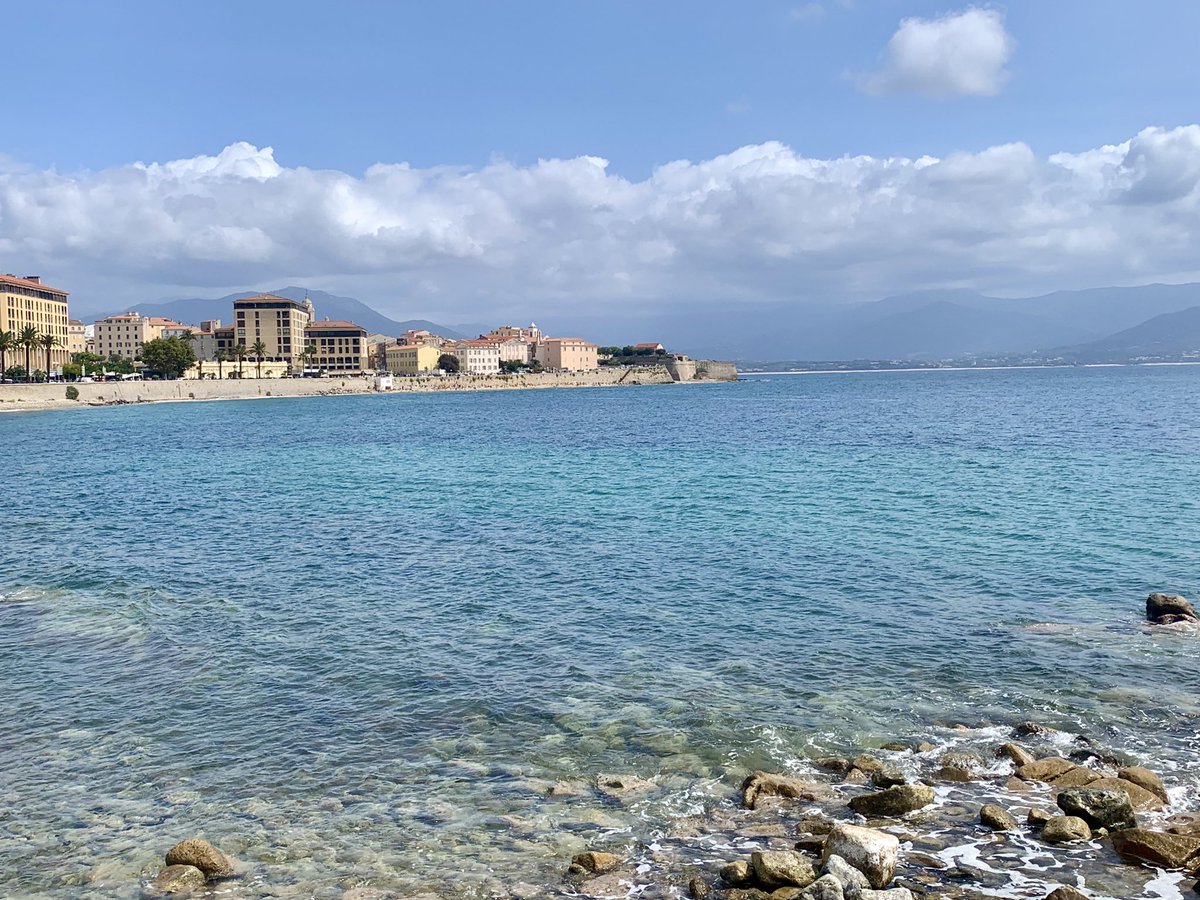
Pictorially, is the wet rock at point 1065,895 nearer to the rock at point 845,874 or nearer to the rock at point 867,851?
the rock at point 867,851

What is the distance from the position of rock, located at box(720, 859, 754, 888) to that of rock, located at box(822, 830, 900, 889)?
77 cm

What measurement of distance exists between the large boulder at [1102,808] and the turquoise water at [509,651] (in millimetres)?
1843

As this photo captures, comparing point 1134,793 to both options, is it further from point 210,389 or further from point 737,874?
point 210,389

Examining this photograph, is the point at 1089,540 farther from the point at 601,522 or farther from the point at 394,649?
the point at 394,649

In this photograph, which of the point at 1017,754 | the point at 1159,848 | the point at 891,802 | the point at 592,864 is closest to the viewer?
the point at 1159,848

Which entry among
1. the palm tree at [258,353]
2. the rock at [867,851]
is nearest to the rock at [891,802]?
the rock at [867,851]

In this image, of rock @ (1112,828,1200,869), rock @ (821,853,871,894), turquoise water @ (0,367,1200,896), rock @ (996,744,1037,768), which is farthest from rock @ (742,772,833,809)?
rock @ (1112,828,1200,869)

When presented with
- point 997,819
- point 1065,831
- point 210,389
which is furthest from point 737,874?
point 210,389

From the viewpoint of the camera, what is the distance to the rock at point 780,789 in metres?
11.7

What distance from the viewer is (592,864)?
33.1 ft

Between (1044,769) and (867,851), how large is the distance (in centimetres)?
402

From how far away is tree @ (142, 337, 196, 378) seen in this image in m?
153

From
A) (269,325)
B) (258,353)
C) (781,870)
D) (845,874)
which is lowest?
(781,870)

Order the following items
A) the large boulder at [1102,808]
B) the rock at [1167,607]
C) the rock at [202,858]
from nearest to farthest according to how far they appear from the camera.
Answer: the rock at [202,858]
the large boulder at [1102,808]
the rock at [1167,607]
